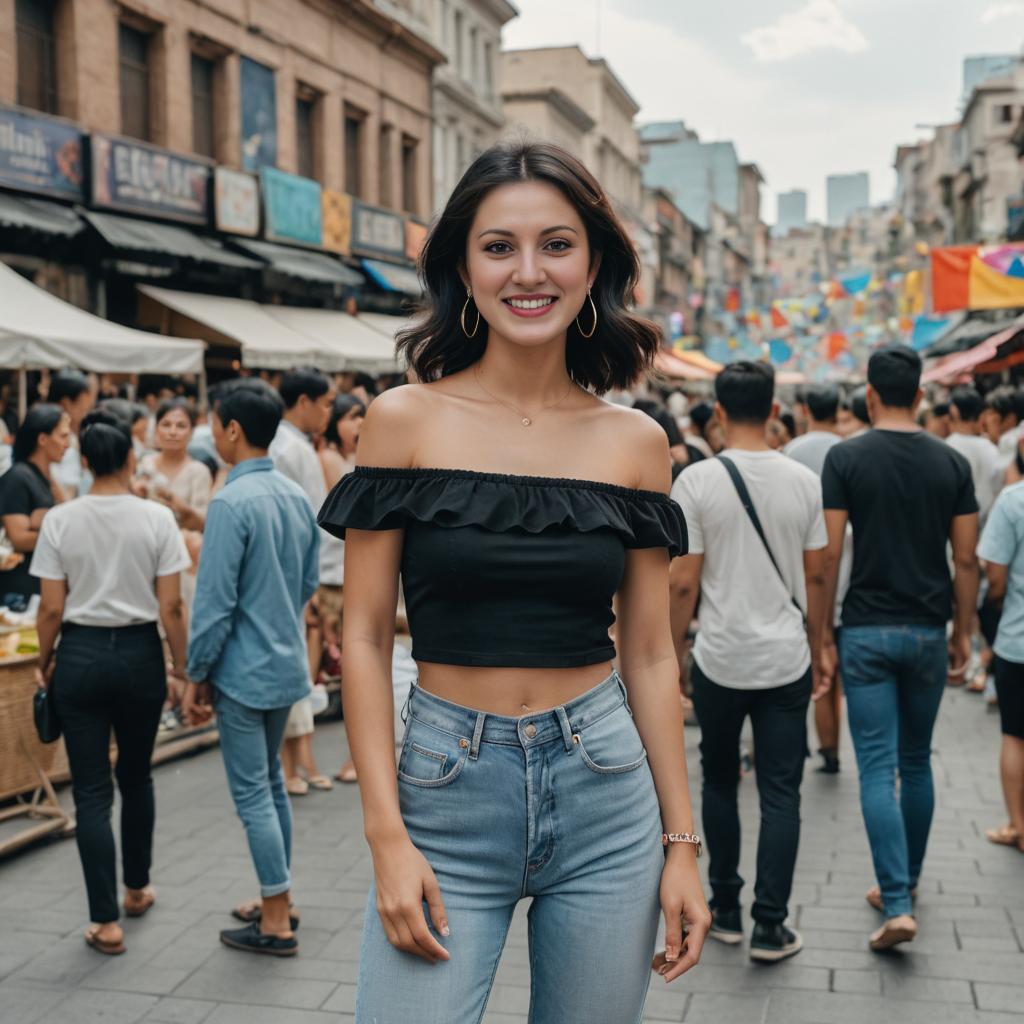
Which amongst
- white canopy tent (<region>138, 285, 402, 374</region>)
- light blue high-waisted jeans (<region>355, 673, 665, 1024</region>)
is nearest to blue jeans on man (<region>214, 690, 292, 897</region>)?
light blue high-waisted jeans (<region>355, 673, 665, 1024</region>)

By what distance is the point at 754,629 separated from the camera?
4707mm

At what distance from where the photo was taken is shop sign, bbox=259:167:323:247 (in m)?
22.5

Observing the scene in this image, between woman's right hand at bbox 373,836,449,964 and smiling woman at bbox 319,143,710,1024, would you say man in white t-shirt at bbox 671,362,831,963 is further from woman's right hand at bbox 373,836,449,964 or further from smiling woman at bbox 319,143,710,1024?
woman's right hand at bbox 373,836,449,964

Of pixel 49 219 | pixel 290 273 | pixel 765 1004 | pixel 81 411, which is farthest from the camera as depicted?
pixel 290 273

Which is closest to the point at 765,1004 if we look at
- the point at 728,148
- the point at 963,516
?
the point at 963,516

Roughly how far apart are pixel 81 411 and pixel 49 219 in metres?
8.80

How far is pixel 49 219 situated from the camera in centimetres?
1672

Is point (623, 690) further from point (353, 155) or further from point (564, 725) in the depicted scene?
point (353, 155)

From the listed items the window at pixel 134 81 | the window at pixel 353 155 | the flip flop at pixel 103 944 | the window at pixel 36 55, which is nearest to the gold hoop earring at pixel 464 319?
the flip flop at pixel 103 944

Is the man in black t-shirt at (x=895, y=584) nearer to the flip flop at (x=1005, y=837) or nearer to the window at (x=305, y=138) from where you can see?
the flip flop at (x=1005, y=837)

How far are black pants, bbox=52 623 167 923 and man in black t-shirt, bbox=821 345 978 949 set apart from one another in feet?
8.58

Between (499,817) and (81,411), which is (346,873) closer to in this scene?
(499,817)

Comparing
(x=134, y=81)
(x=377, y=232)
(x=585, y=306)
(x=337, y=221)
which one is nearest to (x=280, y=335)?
(x=134, y=81)

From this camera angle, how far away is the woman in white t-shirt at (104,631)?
193 inches
